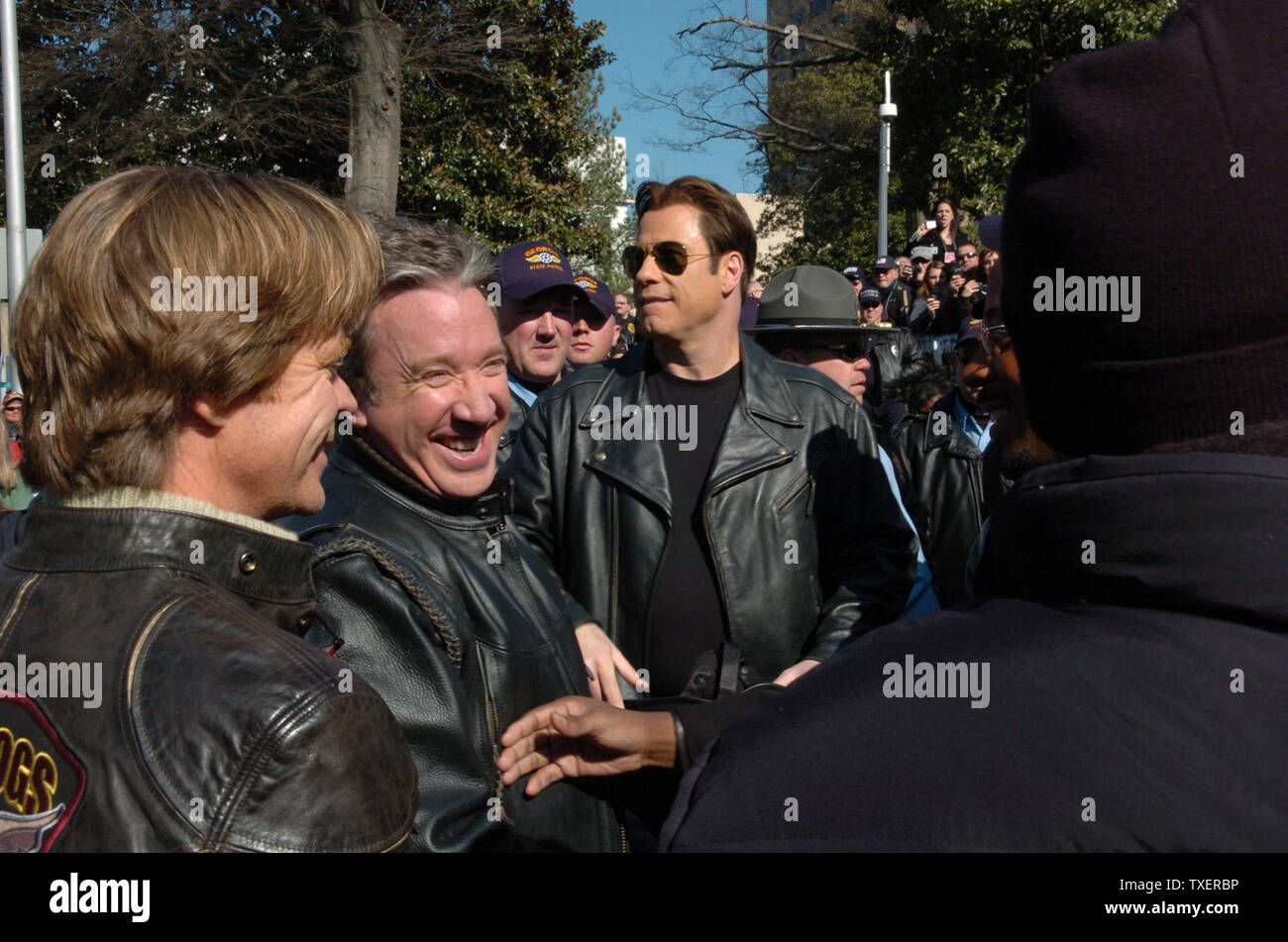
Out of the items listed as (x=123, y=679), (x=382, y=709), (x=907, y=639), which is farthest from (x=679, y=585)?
(x=907, y=639)

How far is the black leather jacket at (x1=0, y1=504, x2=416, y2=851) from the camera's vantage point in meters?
1.21

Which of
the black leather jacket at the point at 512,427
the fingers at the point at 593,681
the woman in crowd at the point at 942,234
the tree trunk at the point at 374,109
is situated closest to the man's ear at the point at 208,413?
the fingers at the point at 593,681

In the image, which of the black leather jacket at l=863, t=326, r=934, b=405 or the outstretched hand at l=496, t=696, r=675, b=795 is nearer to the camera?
the outstretched hand at l=496, t=696, r=675, b=795

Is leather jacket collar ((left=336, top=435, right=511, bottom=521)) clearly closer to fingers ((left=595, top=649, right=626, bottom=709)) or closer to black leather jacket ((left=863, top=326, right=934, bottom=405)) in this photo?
fingers ((left=595, top=649, right=626, bottom=709))

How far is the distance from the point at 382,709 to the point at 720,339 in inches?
90.2

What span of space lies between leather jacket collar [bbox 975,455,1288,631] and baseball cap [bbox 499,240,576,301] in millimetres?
4519

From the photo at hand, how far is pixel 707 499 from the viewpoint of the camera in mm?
3141

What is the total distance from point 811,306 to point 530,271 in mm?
1405

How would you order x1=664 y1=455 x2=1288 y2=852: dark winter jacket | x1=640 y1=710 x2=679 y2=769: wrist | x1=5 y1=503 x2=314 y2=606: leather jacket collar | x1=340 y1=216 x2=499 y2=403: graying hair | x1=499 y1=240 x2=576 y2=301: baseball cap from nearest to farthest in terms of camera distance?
x1=664 y1=455 x2=1288 y2=852: dark winter jacket < x1=5 y1=503 x2=314 y2=606: leather jacket collar < x1=640 y1=710 x2=679 y2=769: wrist < x1=340 y1=216 x2=499 y2=403: graying hair < x1=499 y1=240 x2=576 y2=301: baseball cap

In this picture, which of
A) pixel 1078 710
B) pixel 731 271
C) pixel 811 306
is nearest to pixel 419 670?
pixel 1078 710

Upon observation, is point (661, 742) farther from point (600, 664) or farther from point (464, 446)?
point (464, 446)

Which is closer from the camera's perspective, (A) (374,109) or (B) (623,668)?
(B) (623,668)

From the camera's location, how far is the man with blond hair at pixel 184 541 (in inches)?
48.0

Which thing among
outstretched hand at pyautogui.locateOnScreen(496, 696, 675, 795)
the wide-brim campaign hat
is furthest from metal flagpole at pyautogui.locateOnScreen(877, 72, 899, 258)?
outstretched hand at pyautogui.locateOnScreen(496, 696, 675, 795)
